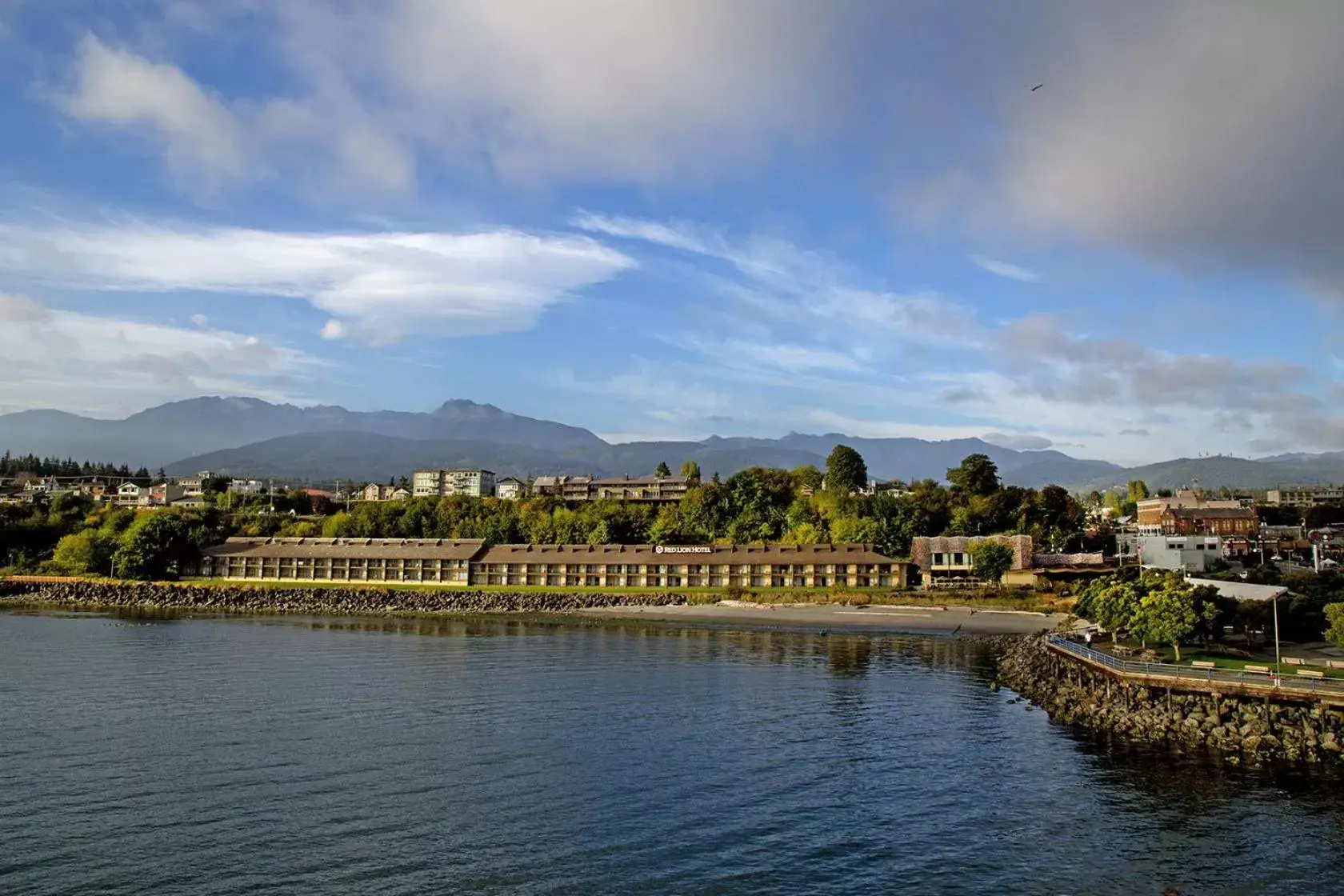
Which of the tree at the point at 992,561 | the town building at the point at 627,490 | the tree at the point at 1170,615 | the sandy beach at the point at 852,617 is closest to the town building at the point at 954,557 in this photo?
the tree at the point at 992,561

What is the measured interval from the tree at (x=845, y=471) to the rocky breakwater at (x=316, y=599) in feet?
227

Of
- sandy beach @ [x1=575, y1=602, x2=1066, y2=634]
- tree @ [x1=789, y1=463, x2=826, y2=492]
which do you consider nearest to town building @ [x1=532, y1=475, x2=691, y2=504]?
tree @ [x1=789, y1=463, x2=826, y2=492]

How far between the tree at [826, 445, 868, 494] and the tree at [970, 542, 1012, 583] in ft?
182

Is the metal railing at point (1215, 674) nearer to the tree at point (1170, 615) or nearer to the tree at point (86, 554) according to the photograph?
the tree at point (1170, 615)

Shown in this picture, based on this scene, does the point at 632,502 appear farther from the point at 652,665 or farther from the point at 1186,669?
the point at 1186,669

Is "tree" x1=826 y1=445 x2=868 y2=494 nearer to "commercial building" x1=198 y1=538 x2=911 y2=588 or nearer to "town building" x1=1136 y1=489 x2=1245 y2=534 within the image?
"town building" x1=1136 y1=489 x2=1245 y2=534

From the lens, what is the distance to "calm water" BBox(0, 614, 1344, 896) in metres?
25.1

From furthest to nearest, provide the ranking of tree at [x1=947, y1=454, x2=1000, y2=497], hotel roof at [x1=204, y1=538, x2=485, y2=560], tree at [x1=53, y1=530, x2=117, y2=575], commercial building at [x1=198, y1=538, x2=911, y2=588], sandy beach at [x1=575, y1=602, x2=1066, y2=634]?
Result: tree at [x1=947, y1=454, x2=1000, y2=497]
tree at [x1=53, y1=530, x2=117, y2=575]
hotel roof at [x1=204, y1=538, x2=485, y2=560]
commercial building at [x1=198, y1=538, x2=911, y2=588]
sandy beach at [x1=575, y1=602, x2=1066, y2=634]

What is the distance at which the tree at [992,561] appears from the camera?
105375 mm

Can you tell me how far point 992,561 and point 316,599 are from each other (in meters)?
76.8

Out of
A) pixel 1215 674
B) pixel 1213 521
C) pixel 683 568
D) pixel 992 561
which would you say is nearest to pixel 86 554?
pixel 683 568

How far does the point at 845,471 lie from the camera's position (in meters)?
168

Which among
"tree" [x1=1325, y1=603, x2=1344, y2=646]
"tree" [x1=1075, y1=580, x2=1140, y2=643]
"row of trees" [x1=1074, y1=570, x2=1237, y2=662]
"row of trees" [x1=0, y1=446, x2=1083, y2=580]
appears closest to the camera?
"tree" [x1=1325, y1=603, x2=1344, y2=646]

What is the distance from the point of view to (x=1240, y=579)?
71688 mm
